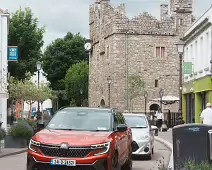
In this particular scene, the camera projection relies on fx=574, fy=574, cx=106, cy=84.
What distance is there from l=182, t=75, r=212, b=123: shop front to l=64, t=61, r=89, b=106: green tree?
40.5 m

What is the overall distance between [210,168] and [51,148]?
10.7 feet

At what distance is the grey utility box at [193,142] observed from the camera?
40.5 feet

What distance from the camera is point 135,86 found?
60.3 m

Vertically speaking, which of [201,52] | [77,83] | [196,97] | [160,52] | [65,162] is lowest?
[65,162]

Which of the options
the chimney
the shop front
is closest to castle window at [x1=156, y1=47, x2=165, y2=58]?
the chimney

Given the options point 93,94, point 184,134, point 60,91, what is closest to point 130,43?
point 93,94

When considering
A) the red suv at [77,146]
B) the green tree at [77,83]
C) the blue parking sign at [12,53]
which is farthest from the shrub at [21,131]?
the green tree at [77,83]

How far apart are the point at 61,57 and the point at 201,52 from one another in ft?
175

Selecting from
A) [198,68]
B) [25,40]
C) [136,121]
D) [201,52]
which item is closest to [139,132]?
[136,121]

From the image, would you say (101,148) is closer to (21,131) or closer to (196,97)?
(21,131)

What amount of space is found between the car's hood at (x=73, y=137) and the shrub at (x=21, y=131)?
12.1 m

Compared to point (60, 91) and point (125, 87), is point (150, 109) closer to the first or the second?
point (125, 87)

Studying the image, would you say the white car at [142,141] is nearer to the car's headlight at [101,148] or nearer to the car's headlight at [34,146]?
the car's headlight at [101,148]

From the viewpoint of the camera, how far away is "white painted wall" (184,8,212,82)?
3319 centimetres
